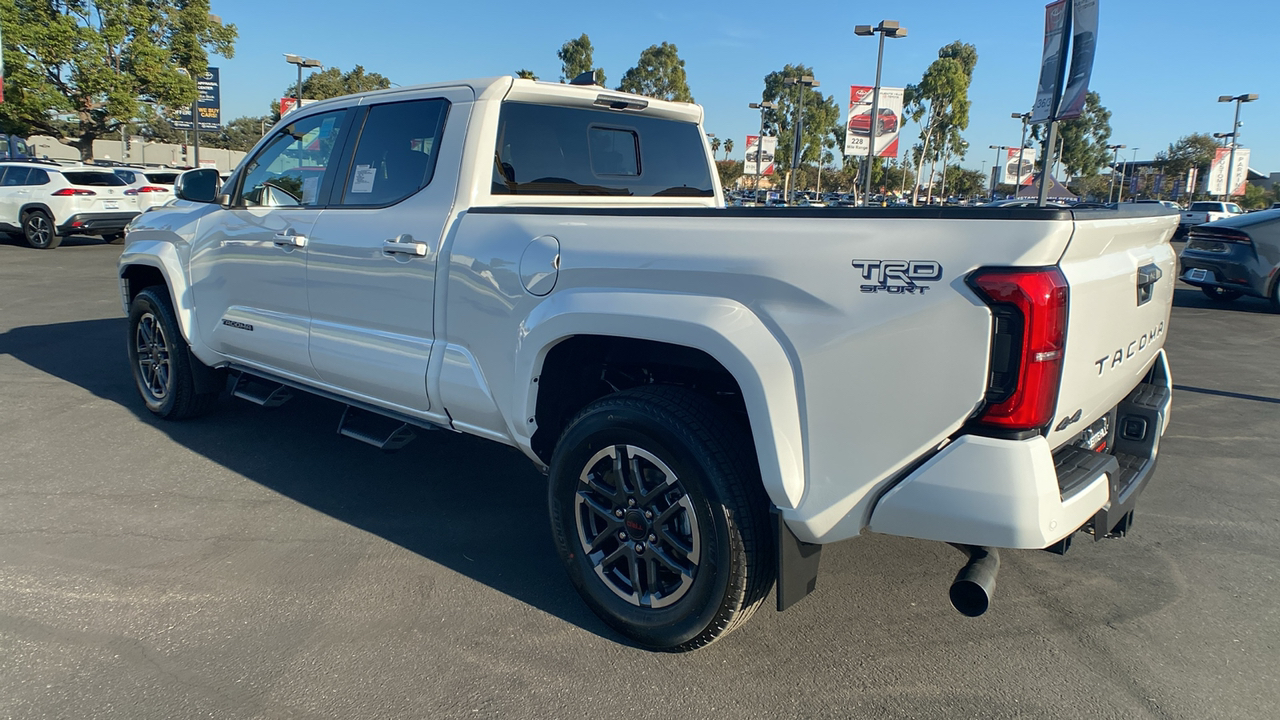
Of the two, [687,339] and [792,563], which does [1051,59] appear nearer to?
[687,339]

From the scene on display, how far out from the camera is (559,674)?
9.09 ft

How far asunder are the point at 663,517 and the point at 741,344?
685mm

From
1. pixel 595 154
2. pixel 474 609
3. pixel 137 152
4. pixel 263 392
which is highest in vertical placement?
pixel 137 152

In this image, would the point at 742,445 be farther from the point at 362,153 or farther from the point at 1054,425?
the point at 362,153

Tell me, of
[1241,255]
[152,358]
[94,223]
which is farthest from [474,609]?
[94,223]

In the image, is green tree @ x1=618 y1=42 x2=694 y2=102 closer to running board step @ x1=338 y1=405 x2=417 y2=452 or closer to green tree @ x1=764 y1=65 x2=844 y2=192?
green tree @ x1=764 y1=65 x2=844 y2=192

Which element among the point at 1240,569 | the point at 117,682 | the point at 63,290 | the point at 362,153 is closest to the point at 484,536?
the point at 117,682

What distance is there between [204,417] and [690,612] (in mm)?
4081

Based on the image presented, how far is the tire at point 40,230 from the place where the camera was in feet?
55.3

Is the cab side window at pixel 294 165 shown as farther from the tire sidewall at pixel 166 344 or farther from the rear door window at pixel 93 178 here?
the rear door window at pixel 93 178

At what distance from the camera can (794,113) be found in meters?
→ 61.8

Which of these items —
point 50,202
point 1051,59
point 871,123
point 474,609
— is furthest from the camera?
point 871,123

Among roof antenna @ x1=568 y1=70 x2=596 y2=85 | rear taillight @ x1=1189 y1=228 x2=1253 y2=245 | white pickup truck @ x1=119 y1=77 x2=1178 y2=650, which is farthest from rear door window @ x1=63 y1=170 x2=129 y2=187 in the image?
rear taillight @ x1=1189 y1=228 x2=1253 y2=245

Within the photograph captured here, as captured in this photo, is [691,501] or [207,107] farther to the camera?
[207,107]
